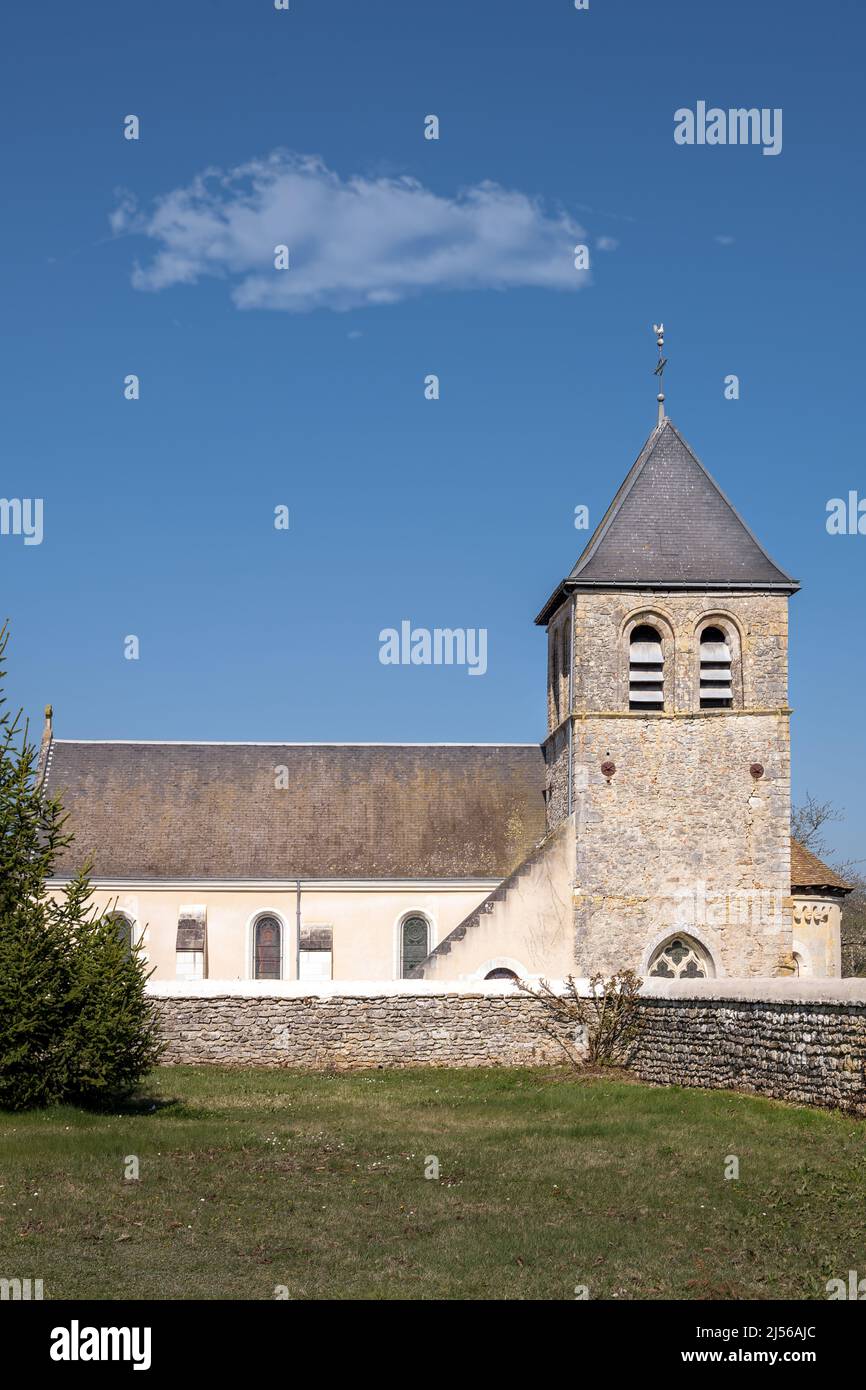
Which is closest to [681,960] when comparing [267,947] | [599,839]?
[599,839]

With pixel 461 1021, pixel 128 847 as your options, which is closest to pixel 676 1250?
pixel 461 1021

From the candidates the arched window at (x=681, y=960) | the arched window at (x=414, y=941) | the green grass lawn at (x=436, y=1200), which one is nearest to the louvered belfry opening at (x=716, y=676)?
the arched window at (x=681, y=960)

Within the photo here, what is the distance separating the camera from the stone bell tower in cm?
2700

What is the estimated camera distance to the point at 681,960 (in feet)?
89.3

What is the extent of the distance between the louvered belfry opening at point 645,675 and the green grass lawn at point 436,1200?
36.0 ft

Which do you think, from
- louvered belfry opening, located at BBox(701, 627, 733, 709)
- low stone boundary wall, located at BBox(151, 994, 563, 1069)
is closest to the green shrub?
low stone boundary wall, located at BBox(151, 994, 563, 1069)

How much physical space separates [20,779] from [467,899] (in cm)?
1757

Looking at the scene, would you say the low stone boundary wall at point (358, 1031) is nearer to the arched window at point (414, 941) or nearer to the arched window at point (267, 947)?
the arched window at point (414, 941)

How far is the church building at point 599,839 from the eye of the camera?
2703cm

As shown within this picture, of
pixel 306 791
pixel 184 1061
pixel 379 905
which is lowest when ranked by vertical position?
pixel 184 1061

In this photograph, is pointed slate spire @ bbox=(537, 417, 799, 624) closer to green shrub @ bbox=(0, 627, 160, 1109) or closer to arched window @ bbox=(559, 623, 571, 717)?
arched window @ bbox=(559, 623, 571, 717)

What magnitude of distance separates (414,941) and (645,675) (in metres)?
9.42
